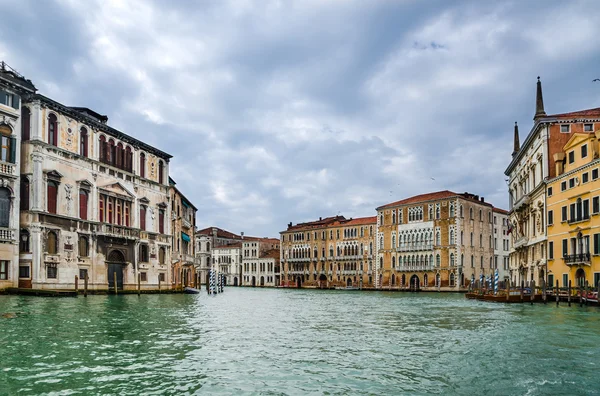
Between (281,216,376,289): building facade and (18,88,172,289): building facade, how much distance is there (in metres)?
34.4

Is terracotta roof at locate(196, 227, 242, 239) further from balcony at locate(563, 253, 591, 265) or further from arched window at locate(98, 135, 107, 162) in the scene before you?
balcony at locate(563, 253, 591, 265)

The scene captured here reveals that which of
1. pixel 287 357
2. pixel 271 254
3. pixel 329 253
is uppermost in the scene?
pixel 329 253

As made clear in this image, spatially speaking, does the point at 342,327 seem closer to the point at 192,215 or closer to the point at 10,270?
the point at 10,270

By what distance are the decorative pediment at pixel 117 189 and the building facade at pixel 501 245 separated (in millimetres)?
43702

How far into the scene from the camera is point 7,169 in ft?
82.6

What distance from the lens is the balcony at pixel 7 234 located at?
24688 mm

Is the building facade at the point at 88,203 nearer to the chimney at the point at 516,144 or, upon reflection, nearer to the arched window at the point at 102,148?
the arched window at the point at 102,148

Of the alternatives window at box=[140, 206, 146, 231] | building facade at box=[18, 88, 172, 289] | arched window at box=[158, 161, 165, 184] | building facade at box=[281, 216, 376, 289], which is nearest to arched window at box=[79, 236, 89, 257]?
building facade at box=[18, 88, 172, 289]

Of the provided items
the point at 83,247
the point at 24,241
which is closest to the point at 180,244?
the point at 83,247

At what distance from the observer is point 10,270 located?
25.1 meters

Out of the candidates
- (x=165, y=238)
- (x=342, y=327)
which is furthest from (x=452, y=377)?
(x=165, y=238)

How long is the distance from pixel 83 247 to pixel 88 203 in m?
2.40

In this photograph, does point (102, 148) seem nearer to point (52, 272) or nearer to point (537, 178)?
point (52, 272)

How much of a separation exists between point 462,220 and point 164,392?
54395 mm
